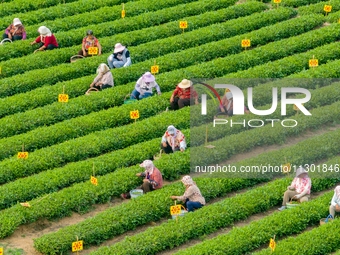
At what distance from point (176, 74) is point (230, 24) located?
14.1 feet

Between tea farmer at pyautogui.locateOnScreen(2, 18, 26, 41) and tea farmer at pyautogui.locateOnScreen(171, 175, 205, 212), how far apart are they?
1059 centimetres

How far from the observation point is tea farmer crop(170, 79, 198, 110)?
29.6 m

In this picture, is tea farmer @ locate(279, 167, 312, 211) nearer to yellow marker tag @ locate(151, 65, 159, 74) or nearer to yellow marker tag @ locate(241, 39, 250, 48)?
yellow marker tag @ locate(151, 65, 159, 74)

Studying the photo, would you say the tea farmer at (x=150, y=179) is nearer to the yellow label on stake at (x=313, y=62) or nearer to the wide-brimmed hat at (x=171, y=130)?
the wide-brimmed hat at (x=171, y=130)

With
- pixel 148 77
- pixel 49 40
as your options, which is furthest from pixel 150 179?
pixel 49 40

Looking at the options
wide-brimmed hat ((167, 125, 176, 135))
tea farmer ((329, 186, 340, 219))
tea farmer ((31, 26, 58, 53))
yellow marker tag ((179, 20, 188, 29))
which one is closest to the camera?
tea farmer ((329, 186, 340, 219))

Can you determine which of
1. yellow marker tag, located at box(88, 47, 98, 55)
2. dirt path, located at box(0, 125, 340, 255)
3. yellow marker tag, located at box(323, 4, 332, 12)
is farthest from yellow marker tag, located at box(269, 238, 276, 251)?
yellow marker tag, located at box(323, 4, 332, 12)

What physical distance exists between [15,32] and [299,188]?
12.2 m

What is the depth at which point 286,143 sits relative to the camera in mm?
28766

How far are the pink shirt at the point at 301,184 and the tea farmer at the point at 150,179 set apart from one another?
3255 mm

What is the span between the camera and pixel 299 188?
84.4 feet

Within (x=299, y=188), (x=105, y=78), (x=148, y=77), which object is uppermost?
(x=148, y=77)

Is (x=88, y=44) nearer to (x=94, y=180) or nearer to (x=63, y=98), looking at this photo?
(x=63, y=98)

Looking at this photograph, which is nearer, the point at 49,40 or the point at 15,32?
the point at 49,40
